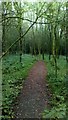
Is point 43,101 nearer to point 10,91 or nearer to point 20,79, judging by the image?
point 10,91

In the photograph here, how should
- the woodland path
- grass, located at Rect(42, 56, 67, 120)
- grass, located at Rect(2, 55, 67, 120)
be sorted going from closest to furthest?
grass, located at Rect(42, 56, 67, 120), grass, located at Rect(2, 55, 67, 120), the woodland path

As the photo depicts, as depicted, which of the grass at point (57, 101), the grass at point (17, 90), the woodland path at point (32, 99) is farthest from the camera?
the woodland path at point (32, 99)

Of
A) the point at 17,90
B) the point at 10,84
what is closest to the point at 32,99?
the point at 17,90

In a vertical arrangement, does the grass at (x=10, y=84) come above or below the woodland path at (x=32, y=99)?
above

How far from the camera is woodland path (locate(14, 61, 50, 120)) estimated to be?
5075 mm

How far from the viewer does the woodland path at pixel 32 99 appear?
16.7 ft

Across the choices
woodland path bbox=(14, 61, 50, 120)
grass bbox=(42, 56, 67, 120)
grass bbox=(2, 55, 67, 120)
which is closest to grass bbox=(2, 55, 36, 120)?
grass bbox=(2, 55, 67, 120)

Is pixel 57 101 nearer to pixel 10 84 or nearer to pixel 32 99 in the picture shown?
pixel 32 99

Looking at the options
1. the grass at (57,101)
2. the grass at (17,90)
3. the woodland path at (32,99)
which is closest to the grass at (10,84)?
the grass at (17,90)

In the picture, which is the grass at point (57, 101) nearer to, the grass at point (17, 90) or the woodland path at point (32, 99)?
the grass at point (17, 90)

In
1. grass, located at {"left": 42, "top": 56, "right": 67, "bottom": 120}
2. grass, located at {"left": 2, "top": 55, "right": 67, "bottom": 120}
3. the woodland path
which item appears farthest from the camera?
the woodland path

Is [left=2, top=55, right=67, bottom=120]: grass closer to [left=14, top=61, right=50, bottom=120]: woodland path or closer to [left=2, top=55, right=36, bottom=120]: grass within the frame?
[left=2, top=55, right=36, bottom=120]: grass

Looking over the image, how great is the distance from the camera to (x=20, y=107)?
214 inches

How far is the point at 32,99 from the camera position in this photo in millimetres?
6105
